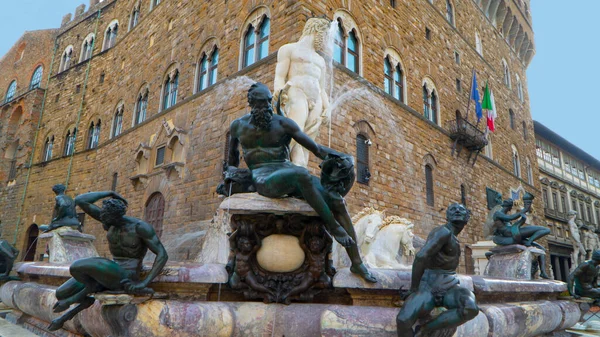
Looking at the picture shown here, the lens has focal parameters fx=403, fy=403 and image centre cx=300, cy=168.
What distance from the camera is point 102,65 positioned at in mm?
20703

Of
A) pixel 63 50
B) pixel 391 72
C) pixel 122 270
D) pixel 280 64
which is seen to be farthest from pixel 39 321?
pixel 63 50

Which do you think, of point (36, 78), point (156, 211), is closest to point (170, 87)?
point (156, 211)

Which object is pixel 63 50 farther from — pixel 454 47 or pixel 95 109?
pixel 454 47

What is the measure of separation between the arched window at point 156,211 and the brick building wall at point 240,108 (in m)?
0.28

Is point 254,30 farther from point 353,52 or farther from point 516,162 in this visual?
point 516,162

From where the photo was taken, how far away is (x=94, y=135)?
19734 millimetres

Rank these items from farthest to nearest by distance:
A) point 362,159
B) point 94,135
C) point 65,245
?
point 94,135
point 362,159
point 65,245

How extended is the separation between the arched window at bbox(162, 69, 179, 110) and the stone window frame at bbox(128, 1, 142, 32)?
634 centimetres

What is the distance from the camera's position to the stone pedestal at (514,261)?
548 centimetres

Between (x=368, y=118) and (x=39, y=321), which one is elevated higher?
(x=368, y=118)

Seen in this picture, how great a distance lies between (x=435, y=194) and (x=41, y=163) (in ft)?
67.4

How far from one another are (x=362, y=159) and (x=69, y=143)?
17.4m

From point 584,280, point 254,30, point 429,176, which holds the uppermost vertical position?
point 254,30

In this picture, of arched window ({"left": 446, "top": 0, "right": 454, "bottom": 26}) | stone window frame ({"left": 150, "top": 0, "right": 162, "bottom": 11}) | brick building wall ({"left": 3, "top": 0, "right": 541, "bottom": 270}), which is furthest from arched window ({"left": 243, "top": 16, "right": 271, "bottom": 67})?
arched window ({"left": 446, "top": 0, "right": 454, "bottom": 26})
